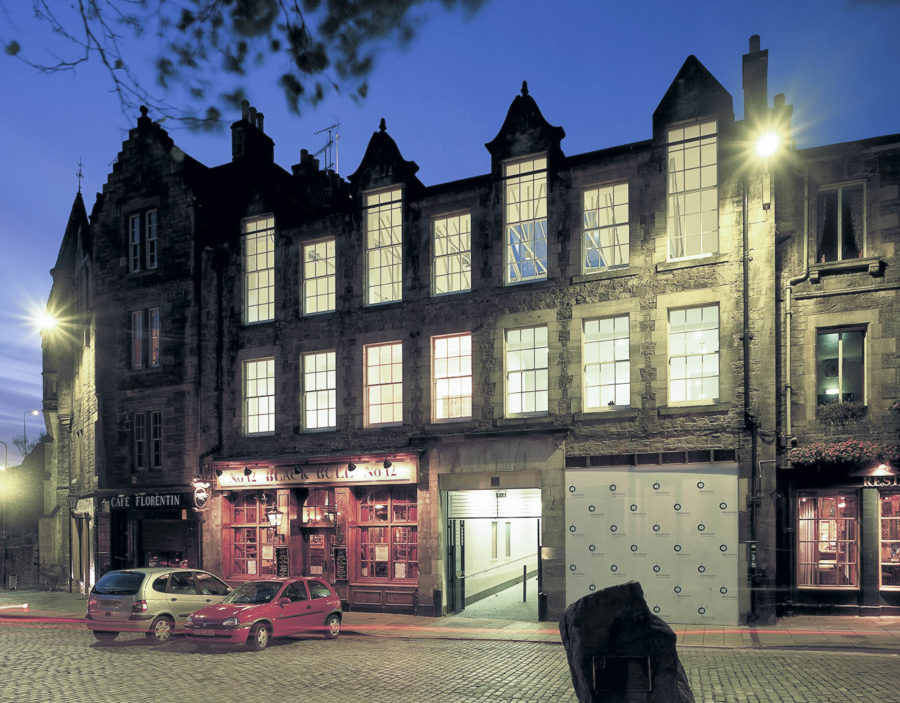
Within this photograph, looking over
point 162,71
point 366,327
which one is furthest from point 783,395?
point 162,71

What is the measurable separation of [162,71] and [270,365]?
2094 centimetres

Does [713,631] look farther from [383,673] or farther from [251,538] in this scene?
[251,538]

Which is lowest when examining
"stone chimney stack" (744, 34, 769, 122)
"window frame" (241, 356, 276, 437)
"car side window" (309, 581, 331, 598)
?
"car side window" (309, 581, 331, 598)

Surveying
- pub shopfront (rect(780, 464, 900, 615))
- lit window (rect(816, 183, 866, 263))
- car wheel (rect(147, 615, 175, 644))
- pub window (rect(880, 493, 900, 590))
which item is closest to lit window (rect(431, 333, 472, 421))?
pub shopfront (rect(780, 464, 900, 615))

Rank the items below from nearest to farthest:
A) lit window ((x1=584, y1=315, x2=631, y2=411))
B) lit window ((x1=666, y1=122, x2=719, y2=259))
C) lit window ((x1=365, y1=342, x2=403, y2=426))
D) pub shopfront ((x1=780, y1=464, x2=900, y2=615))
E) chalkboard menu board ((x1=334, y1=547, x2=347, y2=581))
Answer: pub shopfront ((x1=780, y1=464, x2=900, y2=615))
lit window ((x1=666, y1=122, x2=719, y2=259))
lit window ((x1=584, y1=315, x2=631, y2=411))
chalkboard menu board ((x1=334, y1=547, x2=347, y2=581))
lit window ((x1=365, y1=342, x2=403, y2=426))

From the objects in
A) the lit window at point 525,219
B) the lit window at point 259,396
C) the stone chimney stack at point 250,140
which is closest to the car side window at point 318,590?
the lit window at point 259,396

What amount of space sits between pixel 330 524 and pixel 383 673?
34.1 ft

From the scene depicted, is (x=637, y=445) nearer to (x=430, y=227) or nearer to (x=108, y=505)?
(x=430, y=227)

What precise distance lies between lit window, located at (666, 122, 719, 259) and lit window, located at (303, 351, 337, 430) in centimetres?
1071

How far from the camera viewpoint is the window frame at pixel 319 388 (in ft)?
78.0

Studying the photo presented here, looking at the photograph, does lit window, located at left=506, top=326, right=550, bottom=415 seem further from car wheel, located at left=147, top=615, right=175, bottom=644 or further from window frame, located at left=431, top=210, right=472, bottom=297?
car wheel, located at left=147, top=615, right=175, bottom=644

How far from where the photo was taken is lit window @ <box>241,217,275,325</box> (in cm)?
2530

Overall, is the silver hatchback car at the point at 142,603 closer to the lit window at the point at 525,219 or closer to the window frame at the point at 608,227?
the lit window at the point at 525,219

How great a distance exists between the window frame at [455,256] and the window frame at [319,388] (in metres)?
4.09
